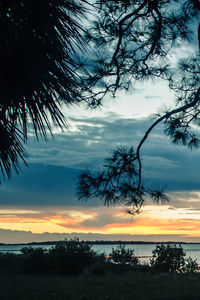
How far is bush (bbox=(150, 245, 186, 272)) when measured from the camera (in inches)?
487

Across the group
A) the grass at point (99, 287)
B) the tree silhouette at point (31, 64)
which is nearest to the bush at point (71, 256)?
the grass at point (99, 287)

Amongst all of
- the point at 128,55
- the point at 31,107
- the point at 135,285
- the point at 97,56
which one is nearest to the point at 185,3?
the point at 128,55

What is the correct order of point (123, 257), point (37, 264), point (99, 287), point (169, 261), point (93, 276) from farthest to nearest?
point (123, 257) → point (169, 261) → point (37, 264) → point (93, 276) → point (99, 287)

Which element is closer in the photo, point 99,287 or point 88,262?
point 99,287

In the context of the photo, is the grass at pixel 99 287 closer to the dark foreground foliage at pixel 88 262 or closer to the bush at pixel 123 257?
the dark foreground foliage at pixel 88 262

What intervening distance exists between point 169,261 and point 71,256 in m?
3.25

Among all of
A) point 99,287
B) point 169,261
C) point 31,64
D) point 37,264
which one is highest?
point 31,64

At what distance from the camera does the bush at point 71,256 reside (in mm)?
11602

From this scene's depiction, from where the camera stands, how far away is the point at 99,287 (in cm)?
878

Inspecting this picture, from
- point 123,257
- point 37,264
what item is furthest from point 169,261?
point 37,264

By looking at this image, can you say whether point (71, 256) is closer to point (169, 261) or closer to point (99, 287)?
point (169, 261)

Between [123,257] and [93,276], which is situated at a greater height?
[123,257]

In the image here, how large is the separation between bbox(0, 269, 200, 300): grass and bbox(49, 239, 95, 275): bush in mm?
524

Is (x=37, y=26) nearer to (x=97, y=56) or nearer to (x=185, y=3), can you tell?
(x=97, y=56)
